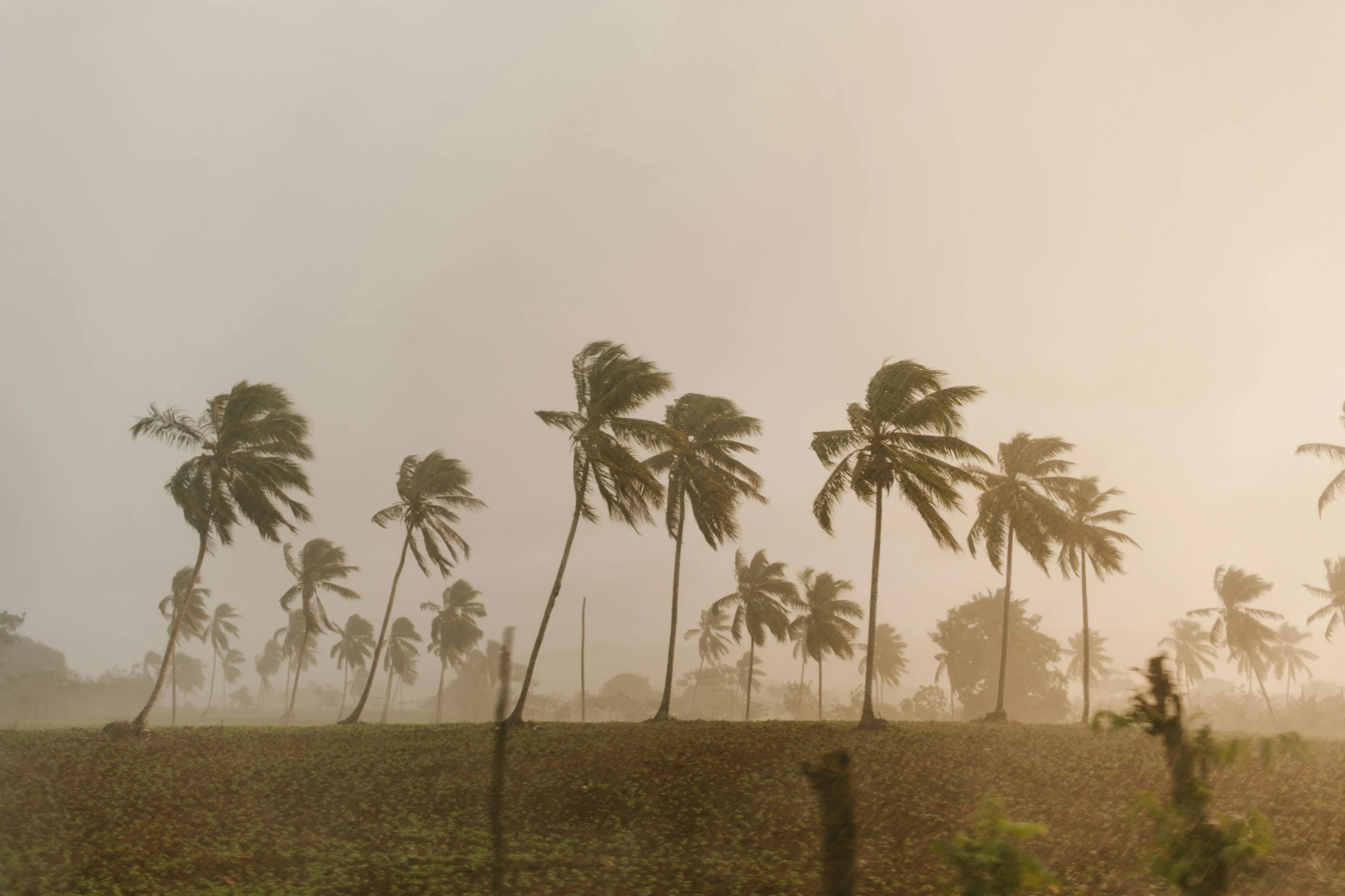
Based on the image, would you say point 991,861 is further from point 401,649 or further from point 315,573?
point 401,649

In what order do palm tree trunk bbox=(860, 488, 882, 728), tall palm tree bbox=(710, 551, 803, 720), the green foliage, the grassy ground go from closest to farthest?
the green foliage < the grassy ground < palm tree trunk bbox=(860, 488, 882, 728) < tall palm tree bbox=(710, 551, 803, 720)

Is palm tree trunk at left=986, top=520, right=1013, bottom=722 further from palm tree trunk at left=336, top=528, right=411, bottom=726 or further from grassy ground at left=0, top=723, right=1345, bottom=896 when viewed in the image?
palm tree trunk at left=336, top=528, right=411, bottom=726

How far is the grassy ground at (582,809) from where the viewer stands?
11.3 metres

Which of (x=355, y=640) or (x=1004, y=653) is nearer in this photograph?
(x=1004, y=653)

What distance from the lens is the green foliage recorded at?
588 cm

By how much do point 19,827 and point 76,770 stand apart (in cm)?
447

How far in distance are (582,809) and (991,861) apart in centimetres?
1157

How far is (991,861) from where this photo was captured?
5.92 meters

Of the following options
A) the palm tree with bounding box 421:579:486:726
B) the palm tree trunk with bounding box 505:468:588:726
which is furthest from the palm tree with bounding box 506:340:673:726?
the palm tree with bounding box 421:579:486:726

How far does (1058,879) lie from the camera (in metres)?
10.6

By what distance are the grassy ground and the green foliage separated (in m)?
2.99

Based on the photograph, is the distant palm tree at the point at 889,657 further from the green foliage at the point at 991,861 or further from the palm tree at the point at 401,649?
the green foliage at the point at 991,861

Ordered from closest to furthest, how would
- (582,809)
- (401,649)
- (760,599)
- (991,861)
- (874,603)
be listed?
(991,861), (582,809), (874,603), (760,599), (401,649)

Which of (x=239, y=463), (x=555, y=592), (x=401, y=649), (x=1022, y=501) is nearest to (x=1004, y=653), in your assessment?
(x=1022, y=501)
